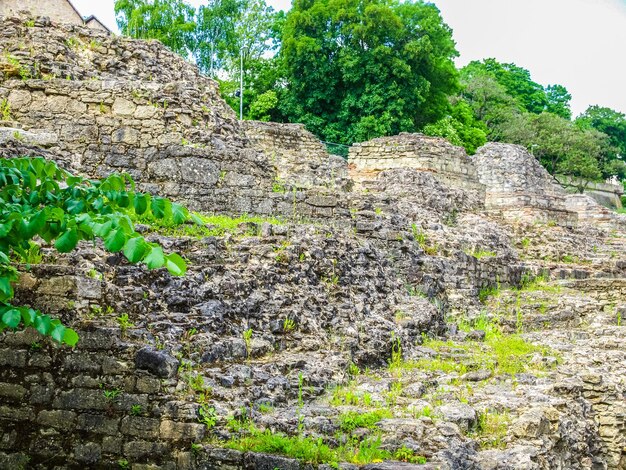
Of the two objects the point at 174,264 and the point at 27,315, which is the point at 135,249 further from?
the point at 27,315

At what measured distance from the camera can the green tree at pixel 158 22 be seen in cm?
3684

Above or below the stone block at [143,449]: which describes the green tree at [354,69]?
above

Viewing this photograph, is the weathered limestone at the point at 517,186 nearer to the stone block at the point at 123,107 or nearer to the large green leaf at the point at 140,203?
the stone block at the point at 123,107

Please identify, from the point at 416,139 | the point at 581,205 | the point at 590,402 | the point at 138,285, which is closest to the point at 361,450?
the point at 138,285

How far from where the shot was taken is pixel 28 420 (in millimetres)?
6938

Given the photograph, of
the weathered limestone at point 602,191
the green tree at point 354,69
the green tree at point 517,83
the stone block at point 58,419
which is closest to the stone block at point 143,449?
the stone block at point 58,419

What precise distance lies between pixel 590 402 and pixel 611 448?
1.68 ft

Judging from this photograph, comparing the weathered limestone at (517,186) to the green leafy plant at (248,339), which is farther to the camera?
the weathered limestone at (517,186)

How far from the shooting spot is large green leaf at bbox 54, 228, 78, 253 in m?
4.50

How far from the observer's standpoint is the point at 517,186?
23.9 metres

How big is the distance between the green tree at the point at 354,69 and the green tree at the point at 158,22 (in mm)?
9073

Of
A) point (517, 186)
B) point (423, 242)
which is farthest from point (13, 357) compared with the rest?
point (517, 186)

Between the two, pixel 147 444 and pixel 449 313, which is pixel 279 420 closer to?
pixel 147 444

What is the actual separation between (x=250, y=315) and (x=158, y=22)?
3194 cm
